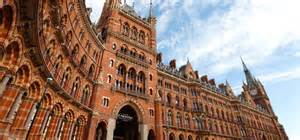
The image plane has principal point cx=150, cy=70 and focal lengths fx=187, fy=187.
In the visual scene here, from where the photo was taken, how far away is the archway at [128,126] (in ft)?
103

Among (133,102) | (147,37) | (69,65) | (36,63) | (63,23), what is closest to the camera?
(36,63)

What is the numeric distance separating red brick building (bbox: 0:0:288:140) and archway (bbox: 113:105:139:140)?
17 centimetres

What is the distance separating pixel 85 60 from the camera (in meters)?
26.5

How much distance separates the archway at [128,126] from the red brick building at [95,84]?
169 mm

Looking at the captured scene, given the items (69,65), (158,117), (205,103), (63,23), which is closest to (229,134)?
(205,103)

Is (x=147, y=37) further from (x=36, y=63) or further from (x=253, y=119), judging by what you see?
(x=253, y=119)

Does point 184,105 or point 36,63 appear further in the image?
point 184,105

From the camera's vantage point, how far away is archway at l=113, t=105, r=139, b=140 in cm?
3133

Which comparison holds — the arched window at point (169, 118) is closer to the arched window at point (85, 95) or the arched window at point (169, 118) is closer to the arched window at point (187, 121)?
the arched window at point (187, 121)

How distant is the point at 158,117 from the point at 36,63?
22314 mm

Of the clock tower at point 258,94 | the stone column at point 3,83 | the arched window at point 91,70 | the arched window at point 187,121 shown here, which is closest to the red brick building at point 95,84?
the stone column at point 3,83

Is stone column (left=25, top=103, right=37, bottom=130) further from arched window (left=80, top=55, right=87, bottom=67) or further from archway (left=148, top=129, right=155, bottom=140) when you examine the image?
archway (left=148, top=129, right=155, bottom=140)

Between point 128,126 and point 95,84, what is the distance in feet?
34.5

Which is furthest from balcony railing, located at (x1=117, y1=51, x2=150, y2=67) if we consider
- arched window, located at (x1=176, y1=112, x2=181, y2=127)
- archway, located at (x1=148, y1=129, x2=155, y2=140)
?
arched window, located at (x1=176, y1=112, x2=181, y2=127)
